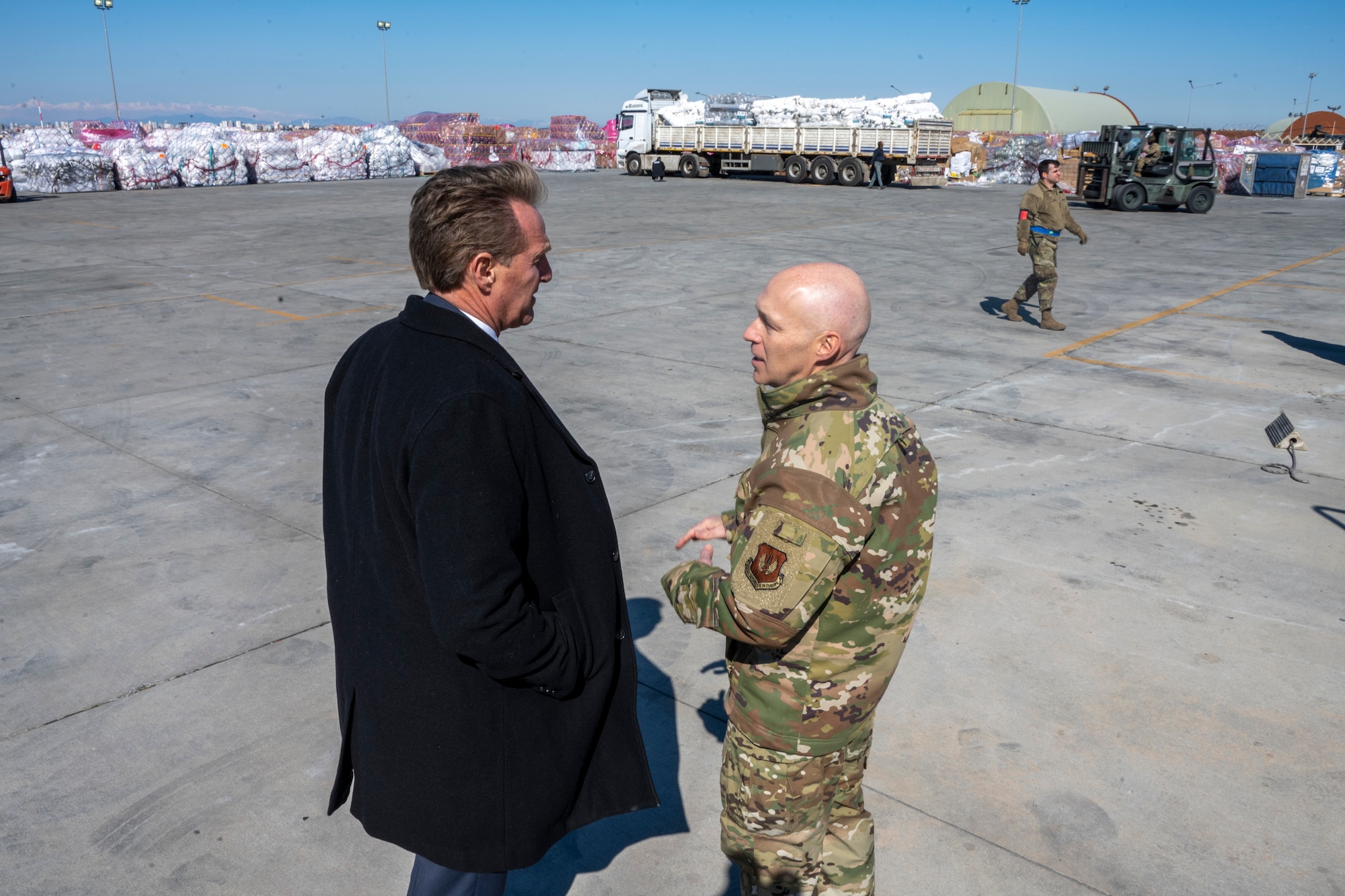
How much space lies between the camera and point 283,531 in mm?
5258

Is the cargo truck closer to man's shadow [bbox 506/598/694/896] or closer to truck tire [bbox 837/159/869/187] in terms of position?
truck tire [bbox 837/159/869/187]

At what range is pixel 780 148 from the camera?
36219 mm

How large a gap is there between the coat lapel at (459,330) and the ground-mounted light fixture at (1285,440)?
5606mm

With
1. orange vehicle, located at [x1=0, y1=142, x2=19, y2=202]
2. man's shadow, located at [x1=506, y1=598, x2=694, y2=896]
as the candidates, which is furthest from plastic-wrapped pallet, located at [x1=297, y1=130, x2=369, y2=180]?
man's shadow, located at [x1=506, y1=598, x2=694, y2=896]

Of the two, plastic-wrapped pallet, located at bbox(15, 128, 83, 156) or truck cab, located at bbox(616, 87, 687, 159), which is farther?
truck cab, located at bbox(616, 87, 687, 159)

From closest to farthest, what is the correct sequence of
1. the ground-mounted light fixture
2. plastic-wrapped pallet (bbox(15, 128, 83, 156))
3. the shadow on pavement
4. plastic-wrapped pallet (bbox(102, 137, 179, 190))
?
the ground-mounted light fixture → the shadow on pavement → plastic-wrapped pallet (bbox(15, 128, 83, 156)) → plastic-wrapped pallet (bbox(102, 137, 179, 190))

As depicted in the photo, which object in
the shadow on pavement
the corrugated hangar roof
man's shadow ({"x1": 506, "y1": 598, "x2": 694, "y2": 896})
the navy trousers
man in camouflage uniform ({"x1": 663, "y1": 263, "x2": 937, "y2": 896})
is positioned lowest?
man's shadow ({"x1": 506, "y1": 598, "x2": 694, "y2": 896})

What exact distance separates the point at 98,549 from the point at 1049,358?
8093 millimetres

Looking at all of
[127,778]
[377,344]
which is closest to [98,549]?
[127,778]

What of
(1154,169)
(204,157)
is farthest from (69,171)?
(1154,169)

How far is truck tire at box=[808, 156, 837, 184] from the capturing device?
34906mm

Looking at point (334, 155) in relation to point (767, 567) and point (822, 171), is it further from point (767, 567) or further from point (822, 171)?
point (767, 567)

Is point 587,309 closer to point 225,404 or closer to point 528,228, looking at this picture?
point 225,404

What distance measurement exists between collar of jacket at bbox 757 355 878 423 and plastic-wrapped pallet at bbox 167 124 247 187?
124 feet
